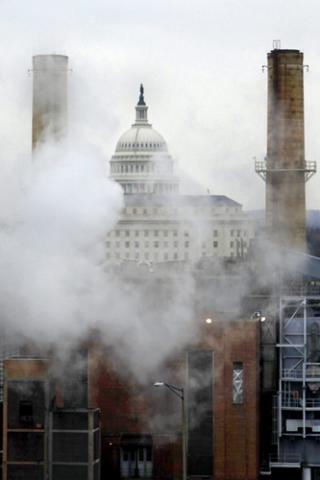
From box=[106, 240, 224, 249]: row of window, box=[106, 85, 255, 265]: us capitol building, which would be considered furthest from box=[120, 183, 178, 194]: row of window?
box=[106, 240, 224, 249]: row of window

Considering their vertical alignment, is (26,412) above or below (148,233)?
below

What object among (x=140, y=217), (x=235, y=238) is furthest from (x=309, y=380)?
(x=140, y=217)

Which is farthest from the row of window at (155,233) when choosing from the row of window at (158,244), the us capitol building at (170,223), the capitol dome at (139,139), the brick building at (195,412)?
the brick building at (195,412)

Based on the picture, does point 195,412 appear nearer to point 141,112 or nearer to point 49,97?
point 49,97

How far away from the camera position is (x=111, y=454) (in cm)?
7462

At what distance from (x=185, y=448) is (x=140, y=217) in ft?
188

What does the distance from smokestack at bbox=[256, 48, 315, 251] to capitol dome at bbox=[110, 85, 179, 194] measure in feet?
18.1

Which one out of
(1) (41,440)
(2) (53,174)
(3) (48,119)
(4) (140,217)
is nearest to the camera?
(1) (41,440)

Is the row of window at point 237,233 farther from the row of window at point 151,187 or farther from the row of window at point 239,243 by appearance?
the row of window at point 151,187

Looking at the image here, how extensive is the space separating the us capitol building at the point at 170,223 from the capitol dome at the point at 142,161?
0.10 m

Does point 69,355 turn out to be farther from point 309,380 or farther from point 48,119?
point 48,119

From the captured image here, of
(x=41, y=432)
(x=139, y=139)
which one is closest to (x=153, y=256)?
(x=139, y=139)

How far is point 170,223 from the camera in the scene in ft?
387

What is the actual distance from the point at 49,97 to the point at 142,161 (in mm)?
45176
